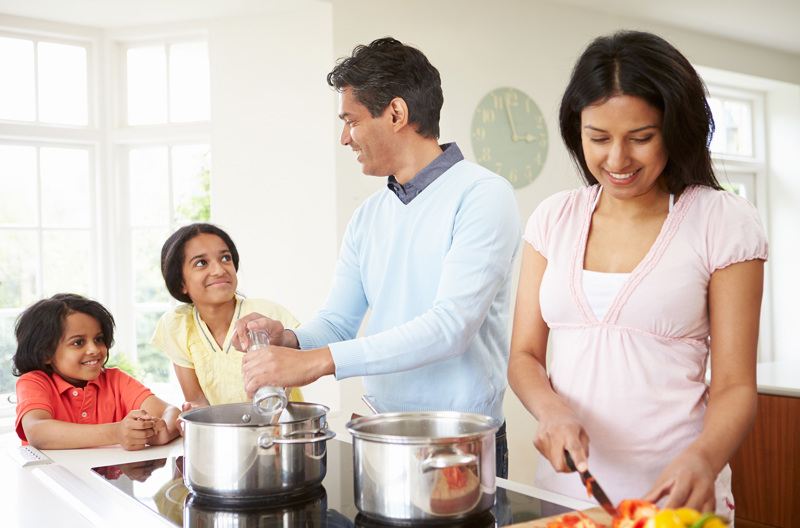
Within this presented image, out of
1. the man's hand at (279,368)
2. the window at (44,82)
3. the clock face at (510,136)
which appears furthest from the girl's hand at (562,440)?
the window at (44,82)

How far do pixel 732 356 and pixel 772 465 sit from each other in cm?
193

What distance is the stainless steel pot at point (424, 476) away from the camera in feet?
2.86

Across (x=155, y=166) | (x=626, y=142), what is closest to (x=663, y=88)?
(x=626, y=142)

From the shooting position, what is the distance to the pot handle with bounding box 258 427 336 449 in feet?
3.29

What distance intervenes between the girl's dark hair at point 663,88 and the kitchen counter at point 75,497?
0.51m

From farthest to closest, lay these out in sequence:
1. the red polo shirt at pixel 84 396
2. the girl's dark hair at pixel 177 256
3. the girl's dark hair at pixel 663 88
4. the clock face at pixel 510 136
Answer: the clock face at pixel 510 136 → the girl's dark hair at pixel 177 256 → the red polo shirt at pixel 84 396 → the girl's dark hair at pixel 663 88

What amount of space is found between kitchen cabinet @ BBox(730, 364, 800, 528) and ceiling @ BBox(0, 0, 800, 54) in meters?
2.34

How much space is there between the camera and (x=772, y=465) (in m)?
2.70

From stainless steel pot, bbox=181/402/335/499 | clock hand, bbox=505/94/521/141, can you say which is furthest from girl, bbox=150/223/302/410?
clock hand, bbox=505/94/521/141

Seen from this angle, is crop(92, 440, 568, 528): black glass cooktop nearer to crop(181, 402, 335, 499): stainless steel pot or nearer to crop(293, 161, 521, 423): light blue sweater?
crop(181, 402, 335, 499): stainless steel pot

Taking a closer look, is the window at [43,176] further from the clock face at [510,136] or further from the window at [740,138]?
the window at [740,138]

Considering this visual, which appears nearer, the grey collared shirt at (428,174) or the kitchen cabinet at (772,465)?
the grey collared shirt at (428,174)

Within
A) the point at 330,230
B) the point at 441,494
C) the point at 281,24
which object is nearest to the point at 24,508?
the point at 441,494

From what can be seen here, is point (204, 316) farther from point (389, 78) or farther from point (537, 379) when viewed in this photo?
→ point (537, 379)
